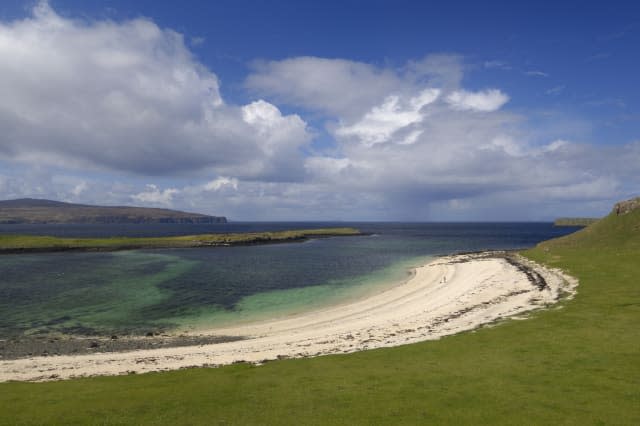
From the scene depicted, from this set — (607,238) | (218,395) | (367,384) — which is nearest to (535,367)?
(367,384)

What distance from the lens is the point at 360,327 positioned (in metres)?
34.4

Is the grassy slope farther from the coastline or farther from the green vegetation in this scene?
the green vegetation

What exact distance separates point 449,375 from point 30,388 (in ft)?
72.1

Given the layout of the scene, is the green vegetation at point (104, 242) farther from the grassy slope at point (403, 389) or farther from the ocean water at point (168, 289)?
the grassy slope at point (403, 389)

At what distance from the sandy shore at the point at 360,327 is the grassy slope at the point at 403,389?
11.7ft

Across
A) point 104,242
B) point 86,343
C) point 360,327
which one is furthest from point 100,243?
point 360,327

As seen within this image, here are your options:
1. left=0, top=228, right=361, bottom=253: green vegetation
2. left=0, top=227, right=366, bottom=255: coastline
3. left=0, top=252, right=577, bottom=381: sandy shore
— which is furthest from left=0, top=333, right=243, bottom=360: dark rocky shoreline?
left=0, top=228, right=361, bottom=253: green vegetation

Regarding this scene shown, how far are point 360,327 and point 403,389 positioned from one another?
59.1 feet

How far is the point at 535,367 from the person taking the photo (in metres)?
18.7

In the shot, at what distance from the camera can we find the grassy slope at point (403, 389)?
1416cm

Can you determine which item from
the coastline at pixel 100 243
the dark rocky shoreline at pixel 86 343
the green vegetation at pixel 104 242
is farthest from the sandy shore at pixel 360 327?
the green vegetation at pixel 104 242

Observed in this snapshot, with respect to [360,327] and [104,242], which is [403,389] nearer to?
[360,327]

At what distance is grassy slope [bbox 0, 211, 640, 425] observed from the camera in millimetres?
14164

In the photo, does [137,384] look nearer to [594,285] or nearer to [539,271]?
[594,285]
